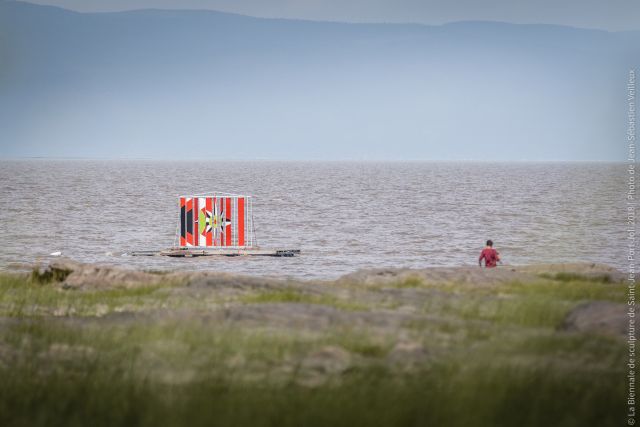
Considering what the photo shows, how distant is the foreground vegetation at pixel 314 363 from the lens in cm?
1112

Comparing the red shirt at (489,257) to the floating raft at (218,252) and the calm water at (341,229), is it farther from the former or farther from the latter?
the floating raft at (218,252)

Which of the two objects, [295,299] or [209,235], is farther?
[209,235]

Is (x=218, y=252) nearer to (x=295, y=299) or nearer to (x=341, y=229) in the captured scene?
(x=341, y=229)

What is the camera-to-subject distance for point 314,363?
13.5 meters

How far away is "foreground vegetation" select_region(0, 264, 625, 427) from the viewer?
11.1 m

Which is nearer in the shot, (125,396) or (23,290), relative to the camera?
(125,396)

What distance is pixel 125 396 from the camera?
Result: 1149cm

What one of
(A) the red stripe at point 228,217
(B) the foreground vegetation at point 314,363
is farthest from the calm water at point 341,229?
(B) the foreground vegetation at point 314,363

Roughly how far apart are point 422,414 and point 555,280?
1539cm

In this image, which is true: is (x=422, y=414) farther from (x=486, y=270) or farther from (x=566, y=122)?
(x=566, y=122)

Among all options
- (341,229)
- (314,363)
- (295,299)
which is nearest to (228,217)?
(341,229)

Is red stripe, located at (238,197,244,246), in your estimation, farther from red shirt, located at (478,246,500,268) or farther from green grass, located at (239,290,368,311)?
green grass, located at (239,290,368,311)

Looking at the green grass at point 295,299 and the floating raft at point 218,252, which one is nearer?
the green grass at point 295,299

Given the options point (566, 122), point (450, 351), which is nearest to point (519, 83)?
point (566, 122)
